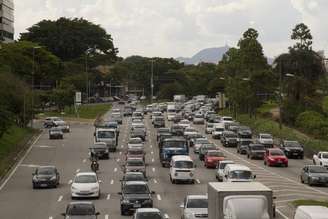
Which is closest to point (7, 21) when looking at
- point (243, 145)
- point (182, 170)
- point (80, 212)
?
point (243, 145)

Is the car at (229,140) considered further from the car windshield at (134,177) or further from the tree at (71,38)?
the tree at (71,38)

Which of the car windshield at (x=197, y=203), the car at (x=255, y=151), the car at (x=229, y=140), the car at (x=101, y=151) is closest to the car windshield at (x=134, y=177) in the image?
the car windshield at (x=197, y=203)

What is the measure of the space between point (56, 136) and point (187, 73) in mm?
111377

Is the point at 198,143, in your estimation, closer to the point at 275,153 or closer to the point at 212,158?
the point at 275,153

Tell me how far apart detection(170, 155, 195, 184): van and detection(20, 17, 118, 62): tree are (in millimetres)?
115140

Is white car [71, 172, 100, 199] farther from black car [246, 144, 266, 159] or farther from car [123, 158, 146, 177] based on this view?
black car [246, 144, 266, 159]

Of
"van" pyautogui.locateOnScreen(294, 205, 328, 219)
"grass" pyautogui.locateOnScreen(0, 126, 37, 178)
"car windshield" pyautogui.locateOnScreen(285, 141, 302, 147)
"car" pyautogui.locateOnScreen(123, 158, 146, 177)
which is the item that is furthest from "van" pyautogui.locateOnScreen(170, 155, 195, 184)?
"van" pyautogui.locateOnScreen(294, 205, 328, 219)

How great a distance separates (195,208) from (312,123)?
192ft

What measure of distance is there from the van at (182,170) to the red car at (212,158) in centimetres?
822

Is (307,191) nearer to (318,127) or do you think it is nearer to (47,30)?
(318,127)

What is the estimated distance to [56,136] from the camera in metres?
83.8

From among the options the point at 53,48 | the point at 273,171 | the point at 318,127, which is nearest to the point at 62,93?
the point at 53,48

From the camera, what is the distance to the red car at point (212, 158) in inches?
2299

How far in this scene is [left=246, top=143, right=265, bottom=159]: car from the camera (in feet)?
215
